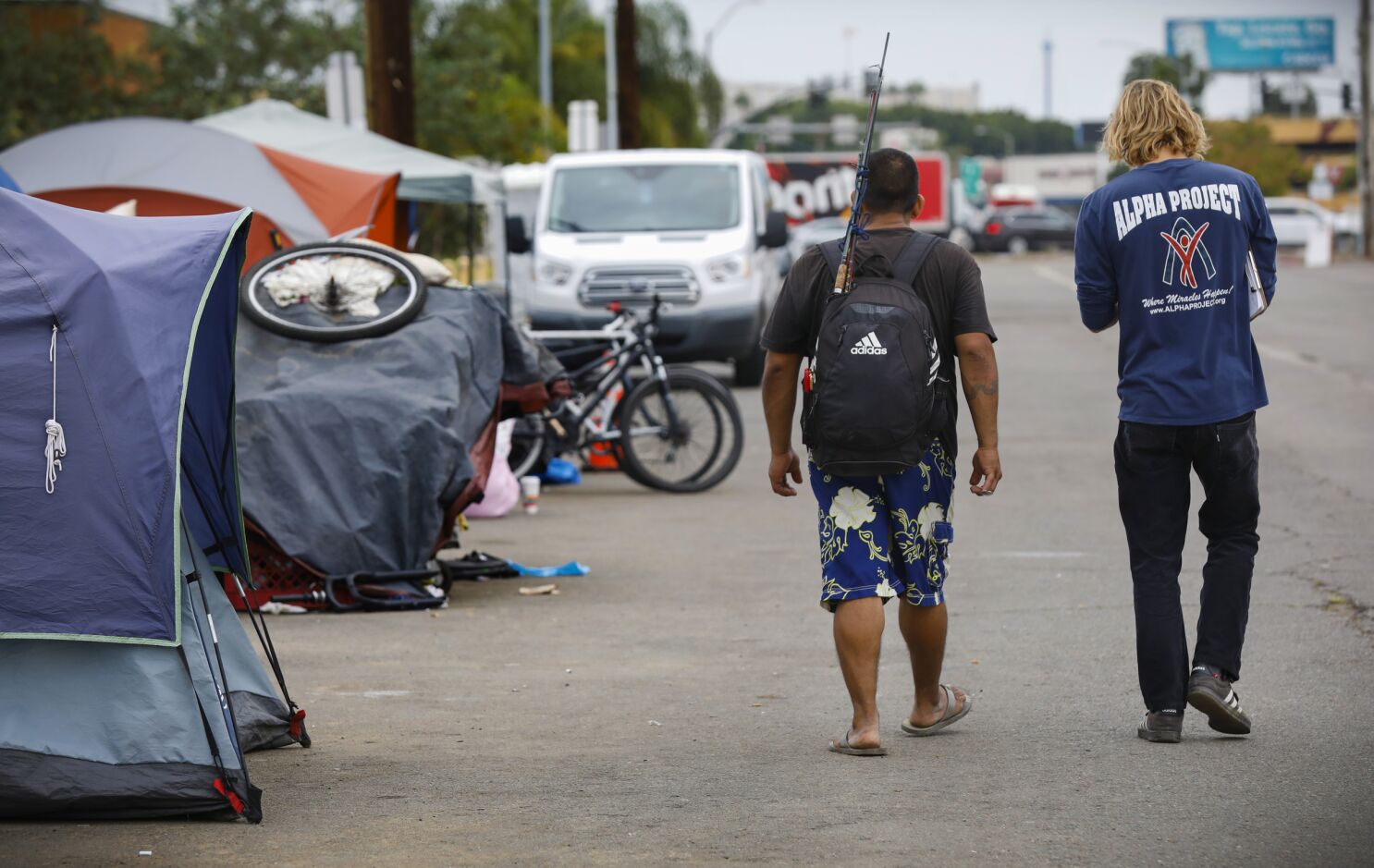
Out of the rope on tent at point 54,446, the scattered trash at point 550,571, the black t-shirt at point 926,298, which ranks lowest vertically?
the scattered trash at point 550,571

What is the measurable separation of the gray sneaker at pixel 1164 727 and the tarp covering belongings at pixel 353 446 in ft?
12.2

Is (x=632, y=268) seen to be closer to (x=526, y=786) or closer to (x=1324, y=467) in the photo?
(x=1324, y=467)

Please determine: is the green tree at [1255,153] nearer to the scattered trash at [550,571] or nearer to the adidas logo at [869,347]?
the scattered trash at [550,571]

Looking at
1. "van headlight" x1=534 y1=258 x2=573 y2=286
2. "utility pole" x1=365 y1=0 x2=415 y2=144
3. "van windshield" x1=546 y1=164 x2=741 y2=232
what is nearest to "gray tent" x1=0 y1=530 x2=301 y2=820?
"utility pole" x1=365 y1=0 x2=415 y2=144

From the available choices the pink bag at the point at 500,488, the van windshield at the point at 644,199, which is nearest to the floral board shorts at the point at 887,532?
the pink bag at the point at 500,488

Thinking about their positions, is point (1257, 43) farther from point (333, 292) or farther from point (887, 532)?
point (887, 532)

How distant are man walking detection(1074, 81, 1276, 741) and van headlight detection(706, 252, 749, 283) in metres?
12.3

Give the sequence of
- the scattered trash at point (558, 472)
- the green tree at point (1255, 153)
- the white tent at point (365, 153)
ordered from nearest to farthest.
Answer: the scattered trash at point (558, 472) → the white tent at point (365, 153) → the green tree at point (1255, 153)

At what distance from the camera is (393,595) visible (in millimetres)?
8453

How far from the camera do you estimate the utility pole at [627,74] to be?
3212cm

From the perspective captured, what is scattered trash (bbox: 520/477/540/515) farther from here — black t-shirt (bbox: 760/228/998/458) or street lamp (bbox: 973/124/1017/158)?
street lamp (bbox: 973/124/1017/158)

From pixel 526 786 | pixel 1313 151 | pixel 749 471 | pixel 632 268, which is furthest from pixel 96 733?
pixel 1313 151

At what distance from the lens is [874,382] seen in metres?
5.38

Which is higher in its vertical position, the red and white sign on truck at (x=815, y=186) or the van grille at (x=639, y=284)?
the red and white sign on truck at (x=815, y=186)
